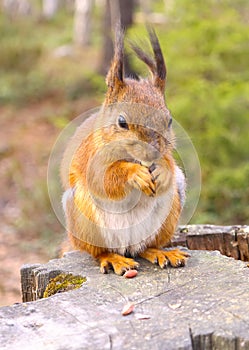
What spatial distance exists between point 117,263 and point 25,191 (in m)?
4.26

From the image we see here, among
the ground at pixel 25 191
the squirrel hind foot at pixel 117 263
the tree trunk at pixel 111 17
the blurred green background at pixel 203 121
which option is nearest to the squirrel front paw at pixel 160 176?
the squirrel hind foot at pixel 117 263

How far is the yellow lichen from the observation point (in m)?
2.66

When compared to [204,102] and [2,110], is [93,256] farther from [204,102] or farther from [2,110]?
[2,110]

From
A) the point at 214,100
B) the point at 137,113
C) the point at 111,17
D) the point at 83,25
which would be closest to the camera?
the point at 137,113

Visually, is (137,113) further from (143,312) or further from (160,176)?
(143,312)

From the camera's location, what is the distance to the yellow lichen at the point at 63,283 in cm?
266

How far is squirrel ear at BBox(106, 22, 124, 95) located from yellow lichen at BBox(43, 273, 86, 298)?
78 centimetres

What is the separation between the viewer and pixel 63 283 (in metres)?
2.70

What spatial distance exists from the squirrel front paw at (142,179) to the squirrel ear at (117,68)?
34cm

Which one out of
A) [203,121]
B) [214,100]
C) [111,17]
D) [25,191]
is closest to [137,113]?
[214,100]

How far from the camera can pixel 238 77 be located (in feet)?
21.0

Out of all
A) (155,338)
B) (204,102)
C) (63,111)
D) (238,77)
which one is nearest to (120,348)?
(155,338)

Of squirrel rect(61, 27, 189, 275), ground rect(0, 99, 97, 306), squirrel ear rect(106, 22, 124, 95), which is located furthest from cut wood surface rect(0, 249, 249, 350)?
ground rect(0, 99, 97, 306)

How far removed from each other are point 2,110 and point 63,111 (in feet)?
3.64
